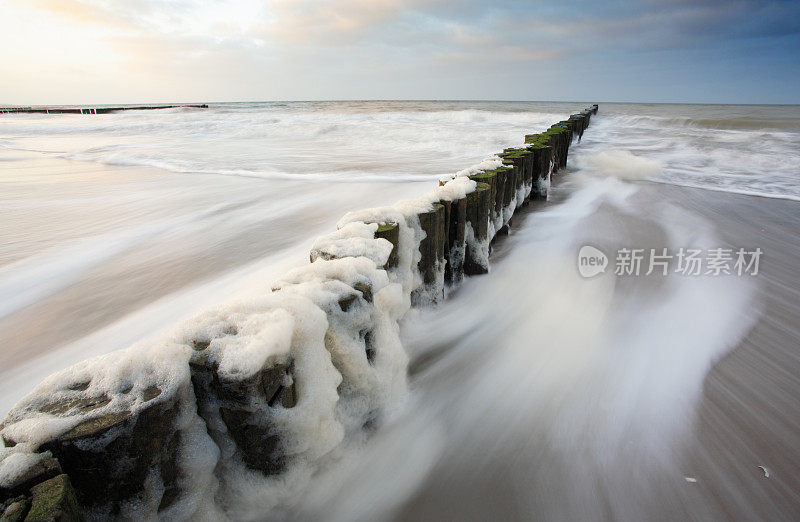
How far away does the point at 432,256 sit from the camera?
2678mm

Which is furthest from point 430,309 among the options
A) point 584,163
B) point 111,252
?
point 584,163

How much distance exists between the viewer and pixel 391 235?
2178mm

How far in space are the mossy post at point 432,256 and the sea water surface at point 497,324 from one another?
0.62 feet

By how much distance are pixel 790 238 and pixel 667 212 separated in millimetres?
1180

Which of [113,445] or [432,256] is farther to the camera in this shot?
[432,256]

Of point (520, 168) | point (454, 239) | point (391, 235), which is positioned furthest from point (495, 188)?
point (391, 235)

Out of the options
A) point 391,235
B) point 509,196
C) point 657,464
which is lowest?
point 657,464

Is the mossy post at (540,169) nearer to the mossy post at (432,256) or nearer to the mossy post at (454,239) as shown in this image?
the mossy post at (454,239)

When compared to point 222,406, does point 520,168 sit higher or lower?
higher

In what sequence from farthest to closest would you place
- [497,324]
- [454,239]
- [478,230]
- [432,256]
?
1. [478,230]
2. [454,239]
3. [497,324]
4. [432,256]

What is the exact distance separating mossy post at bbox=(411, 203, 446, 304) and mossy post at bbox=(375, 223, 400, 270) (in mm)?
300

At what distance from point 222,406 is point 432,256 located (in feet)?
5.51

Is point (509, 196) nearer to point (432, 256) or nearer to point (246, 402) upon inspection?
point (432, 256)

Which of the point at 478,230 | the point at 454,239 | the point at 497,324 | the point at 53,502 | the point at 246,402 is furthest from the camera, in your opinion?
the point at 478,230
